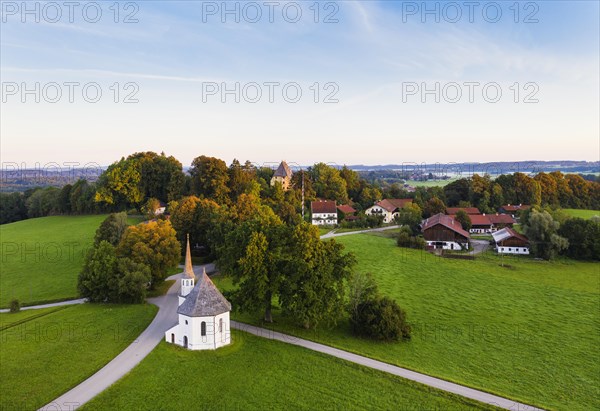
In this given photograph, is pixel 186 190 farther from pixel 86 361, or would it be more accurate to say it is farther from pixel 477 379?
pixel 477 379

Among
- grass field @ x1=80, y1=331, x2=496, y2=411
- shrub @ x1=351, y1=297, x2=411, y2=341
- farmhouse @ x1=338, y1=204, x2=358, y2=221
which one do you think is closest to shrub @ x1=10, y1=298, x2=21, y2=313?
grass field @ x1=80, y1=331, x2=496, y2=411

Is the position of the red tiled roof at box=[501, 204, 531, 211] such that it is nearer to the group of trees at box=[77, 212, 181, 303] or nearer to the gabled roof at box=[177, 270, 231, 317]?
the group of trees at box=[77, 212, 181, 303]

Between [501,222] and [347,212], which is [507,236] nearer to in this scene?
[501,222]

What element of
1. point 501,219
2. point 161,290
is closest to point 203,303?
point 161,290

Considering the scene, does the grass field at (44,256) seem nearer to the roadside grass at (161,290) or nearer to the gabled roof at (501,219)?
the roadside grass at (161,290)

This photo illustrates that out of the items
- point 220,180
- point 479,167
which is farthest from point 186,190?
point 479,167

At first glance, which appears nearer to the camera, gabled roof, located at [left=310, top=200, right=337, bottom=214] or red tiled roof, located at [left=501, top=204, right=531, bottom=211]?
gabled roof, located at [left=310, top=200, right=337, bottom=214]
